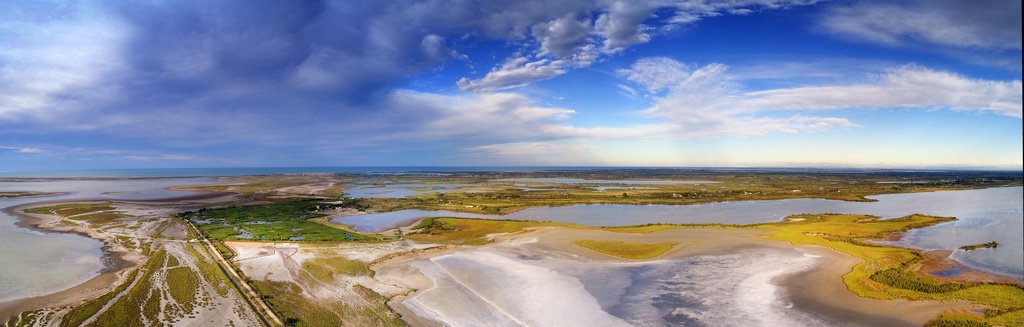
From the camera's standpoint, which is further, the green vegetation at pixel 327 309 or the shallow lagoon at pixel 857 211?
the shallow lagoon at pixel 857 211

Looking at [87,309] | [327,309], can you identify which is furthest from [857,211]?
[87,309]

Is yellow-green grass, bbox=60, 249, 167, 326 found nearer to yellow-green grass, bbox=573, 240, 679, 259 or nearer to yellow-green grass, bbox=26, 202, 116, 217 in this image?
yellow-green grass, bbox=573, 240, 679, 259

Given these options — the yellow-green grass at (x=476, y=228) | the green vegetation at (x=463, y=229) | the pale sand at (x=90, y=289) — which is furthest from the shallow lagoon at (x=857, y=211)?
the pale sand at (x=90, y=289)

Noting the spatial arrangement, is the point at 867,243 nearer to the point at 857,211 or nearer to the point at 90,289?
the point at 857,211

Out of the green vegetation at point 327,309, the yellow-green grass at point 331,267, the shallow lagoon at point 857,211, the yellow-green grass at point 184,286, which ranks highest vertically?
the shallow lagoon at point 857,211

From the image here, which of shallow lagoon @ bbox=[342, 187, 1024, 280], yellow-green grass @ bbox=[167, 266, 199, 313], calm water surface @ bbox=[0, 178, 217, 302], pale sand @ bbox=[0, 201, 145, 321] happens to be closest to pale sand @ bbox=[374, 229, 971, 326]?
shallow lagoon @ bbox=[342, 187, 1024, 280]

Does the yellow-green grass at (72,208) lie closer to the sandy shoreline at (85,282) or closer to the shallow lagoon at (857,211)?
the sandy shoreline at (85,282)
